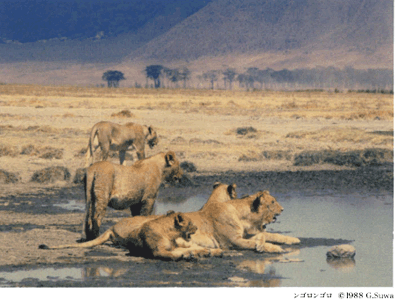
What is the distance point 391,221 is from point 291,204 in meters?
2.26

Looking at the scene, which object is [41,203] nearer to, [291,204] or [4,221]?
[4,221]

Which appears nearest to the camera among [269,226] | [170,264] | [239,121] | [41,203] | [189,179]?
[170,264]

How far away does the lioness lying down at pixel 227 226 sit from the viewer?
9.43 metres

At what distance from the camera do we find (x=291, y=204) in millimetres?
14258

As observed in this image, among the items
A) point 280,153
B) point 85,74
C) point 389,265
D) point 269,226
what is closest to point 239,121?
point 280,153

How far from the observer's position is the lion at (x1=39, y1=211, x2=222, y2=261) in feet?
29.0

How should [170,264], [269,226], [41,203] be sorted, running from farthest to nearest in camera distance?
[41,203] → [269,226] → [170,264]

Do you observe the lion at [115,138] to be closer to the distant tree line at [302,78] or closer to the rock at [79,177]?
the rock at [79,177]

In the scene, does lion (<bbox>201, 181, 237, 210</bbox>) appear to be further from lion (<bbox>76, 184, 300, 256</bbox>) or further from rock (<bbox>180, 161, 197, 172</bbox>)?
rock (<bbox>180, 161, 197, 172</bbox>)

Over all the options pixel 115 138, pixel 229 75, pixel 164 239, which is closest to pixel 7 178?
pixel 115 138

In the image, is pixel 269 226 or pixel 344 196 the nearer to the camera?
pixel 269 226

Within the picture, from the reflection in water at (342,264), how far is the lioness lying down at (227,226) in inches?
25.7

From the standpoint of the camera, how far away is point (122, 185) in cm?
1003

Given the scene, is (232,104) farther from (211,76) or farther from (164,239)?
(211,76)
